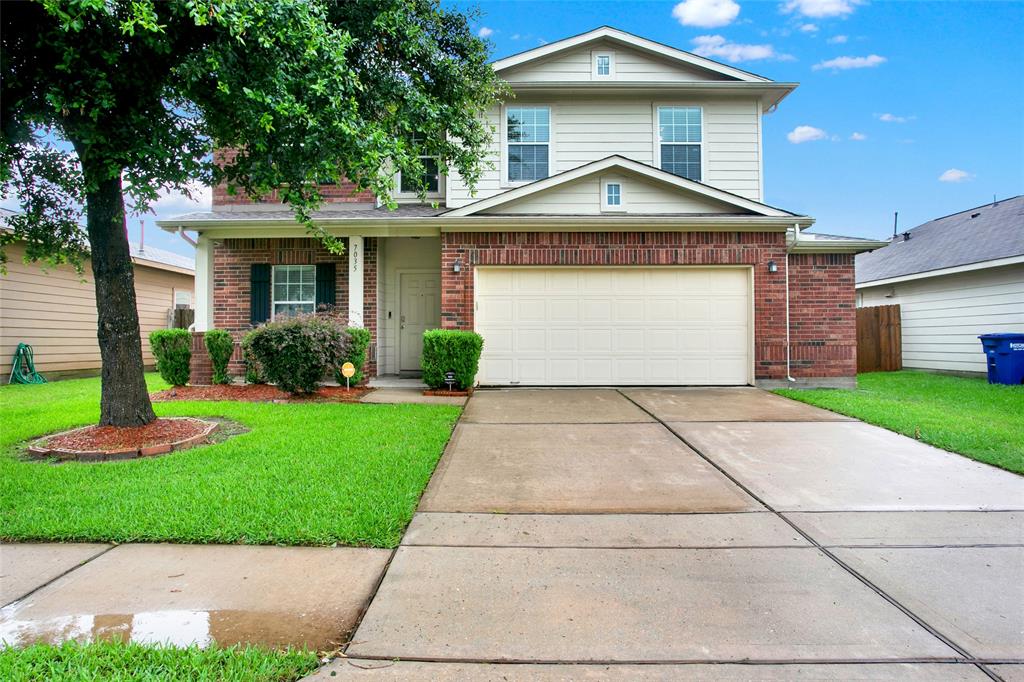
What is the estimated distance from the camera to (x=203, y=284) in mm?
9898

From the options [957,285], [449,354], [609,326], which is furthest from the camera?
[957,285]

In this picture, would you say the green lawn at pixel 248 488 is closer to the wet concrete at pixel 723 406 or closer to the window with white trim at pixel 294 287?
the wet concrete at pixel 723 406

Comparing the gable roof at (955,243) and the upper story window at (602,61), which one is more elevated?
the upper story window at (602,61)

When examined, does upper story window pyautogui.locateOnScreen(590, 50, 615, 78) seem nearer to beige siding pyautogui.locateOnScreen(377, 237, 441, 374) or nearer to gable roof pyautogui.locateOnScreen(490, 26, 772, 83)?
gable roof pyautogui.locateOnScreen(490, 26, 772, 83)

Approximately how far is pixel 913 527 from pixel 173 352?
10380 millimetres

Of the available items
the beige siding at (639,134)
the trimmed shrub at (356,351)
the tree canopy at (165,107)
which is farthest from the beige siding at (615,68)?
the trimmed shrub at (356,351)

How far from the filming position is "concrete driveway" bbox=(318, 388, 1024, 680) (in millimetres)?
2072

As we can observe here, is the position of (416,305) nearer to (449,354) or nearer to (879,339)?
Answer: (449,354)

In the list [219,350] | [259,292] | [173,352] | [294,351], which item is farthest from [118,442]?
[259,292]

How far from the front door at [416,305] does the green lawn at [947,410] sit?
6933 mm

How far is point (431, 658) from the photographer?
2.06 meters

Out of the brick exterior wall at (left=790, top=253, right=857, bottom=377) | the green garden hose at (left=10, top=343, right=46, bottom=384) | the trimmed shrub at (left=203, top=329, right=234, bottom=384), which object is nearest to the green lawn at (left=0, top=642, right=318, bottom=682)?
the trimmed shrub at (left=203, top=329, right=234, bottom=384)

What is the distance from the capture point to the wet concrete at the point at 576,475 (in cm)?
376

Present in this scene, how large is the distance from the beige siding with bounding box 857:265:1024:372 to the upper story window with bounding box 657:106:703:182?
Result: 714 cm
